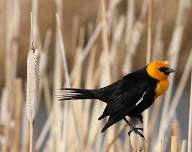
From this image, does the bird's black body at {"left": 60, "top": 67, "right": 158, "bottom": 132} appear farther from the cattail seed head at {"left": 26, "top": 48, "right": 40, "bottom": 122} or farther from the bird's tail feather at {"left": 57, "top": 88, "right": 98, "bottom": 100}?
the cattail seed head at {"left": 26, "top": 48, "right": 40, "bottom": 122}

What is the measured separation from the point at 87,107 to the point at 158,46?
0.36 meters

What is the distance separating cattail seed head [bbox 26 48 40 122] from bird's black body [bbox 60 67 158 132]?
0.42 m

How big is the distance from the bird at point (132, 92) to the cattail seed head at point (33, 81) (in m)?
0.42

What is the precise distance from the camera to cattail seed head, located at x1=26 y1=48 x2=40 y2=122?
1.32 meters

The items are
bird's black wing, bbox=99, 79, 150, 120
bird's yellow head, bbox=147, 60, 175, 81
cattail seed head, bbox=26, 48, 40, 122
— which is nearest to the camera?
cattail seed head, bbox=26, 48, 40, 122

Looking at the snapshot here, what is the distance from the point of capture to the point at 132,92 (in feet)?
5.89

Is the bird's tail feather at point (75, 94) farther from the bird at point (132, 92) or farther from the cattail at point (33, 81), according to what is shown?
the cattail at point (33, 81)

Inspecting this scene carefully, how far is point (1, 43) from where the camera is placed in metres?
4.69

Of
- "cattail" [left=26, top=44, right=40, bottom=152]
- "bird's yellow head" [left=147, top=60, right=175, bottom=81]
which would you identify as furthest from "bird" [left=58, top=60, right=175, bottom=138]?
"cattail" [left=26, top=44, right=40, bottom=152]

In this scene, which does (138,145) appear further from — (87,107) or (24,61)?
(24,61)

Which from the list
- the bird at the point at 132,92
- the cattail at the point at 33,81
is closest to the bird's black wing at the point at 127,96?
the bird at the point at 132,92

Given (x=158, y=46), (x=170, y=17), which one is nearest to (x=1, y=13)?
(x=170, y=17)

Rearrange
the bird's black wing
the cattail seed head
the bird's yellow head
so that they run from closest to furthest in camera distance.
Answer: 1. the cattail seed head
2. the bird's black wing
3. the bird's yellow head

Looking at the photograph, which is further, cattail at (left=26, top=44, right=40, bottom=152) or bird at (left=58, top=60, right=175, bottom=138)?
bird at (left=58, top=60, right=175, bottom=138)
